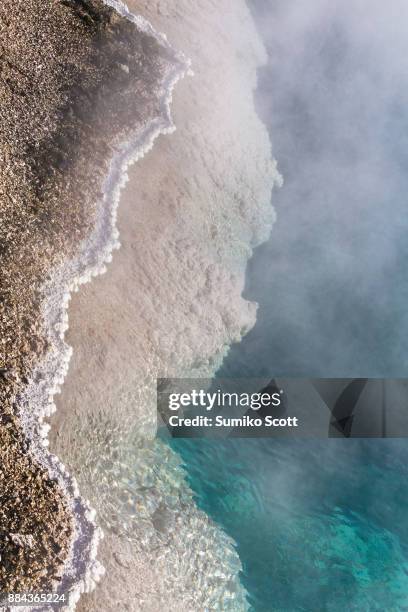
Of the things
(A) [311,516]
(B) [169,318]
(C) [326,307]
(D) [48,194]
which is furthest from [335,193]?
(A) [311,516]

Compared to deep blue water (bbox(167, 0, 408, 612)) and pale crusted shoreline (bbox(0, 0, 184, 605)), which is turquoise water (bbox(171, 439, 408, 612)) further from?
pale crusted shoreline (bbox(0, 0, 184, 605))

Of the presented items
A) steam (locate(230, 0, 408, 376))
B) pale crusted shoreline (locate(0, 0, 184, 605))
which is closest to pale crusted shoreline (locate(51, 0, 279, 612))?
pale crusted shoreline (locate(0, 0, 184, 605))

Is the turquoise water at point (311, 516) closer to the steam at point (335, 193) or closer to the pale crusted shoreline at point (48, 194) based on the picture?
the steam at point (335, 193)

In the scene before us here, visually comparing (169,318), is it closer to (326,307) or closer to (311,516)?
(326,307)

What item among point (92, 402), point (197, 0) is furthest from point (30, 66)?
point (92, 402)

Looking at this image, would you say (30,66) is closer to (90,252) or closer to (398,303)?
(90,252)
